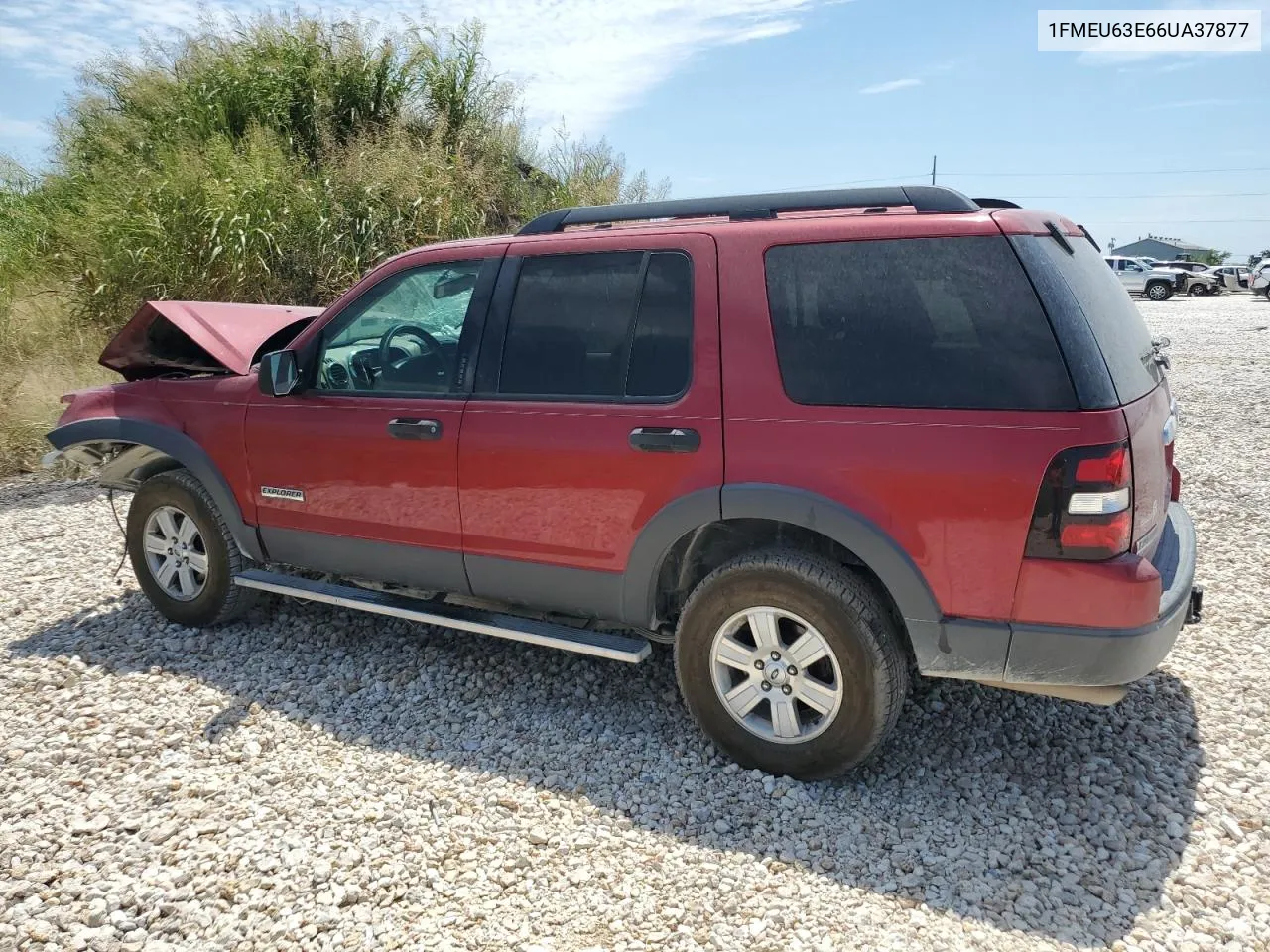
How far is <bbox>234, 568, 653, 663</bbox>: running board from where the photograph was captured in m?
3.39

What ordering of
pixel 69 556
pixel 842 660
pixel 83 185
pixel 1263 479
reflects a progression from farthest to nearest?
pixel 83 185, pixel 1263 479, pixel 69 556, pixel 842 660

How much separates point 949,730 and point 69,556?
5.40 meters

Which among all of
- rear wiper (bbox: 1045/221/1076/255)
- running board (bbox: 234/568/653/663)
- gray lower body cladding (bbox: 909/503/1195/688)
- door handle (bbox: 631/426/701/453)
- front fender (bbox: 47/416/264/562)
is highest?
rear wiper (bbox: 1045/221/1076/255)

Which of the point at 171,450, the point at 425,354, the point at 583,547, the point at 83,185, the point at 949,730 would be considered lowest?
the point at 949,730

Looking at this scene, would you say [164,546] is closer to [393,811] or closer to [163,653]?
[163,653]

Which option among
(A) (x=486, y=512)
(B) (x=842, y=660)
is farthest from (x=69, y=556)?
(B) (x=842, y=660)

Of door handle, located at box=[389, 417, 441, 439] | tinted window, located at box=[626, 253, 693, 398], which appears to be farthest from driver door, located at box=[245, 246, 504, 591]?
tinted window, located at box=[626, 253, 693, 398]

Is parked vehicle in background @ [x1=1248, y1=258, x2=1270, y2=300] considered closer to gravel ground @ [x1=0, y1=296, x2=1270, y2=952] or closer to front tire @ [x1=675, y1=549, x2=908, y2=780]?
gravel ground @ [x1=0, y1=296, x2=1270, y2=952]

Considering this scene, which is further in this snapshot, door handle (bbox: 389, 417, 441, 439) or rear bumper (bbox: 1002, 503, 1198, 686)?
door handle (bbox: 389, 417, 441, 439)

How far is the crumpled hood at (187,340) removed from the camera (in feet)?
14.6

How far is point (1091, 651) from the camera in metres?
2.71

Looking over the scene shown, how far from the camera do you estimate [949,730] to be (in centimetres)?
357

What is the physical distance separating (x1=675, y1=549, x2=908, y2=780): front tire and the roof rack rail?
1.21 meters

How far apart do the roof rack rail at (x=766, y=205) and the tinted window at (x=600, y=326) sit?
0.94ft
